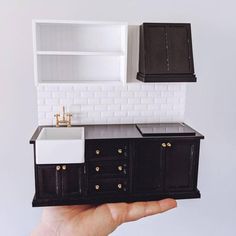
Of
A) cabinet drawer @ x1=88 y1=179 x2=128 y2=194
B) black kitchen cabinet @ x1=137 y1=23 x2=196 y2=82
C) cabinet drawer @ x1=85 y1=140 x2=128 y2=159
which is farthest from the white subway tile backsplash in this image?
cabinet drawer @ x1=88 y1=179 x2=128 y2=194

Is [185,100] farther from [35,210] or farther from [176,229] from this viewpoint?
[35,210]

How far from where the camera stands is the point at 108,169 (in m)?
2.33

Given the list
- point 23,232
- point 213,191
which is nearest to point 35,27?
point 23,232

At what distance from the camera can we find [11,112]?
8.61 ft

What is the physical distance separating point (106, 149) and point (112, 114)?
1.61ft

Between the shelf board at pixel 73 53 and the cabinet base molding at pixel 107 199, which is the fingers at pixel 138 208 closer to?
the cabinet base molding at pixel 107 199

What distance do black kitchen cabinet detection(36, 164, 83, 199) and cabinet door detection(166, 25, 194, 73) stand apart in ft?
3.54

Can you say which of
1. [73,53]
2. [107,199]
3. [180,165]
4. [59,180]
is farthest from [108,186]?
[73,53]

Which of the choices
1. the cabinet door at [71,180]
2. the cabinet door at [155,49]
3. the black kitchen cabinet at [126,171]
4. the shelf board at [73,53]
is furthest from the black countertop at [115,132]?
the shelf board at [73,53]

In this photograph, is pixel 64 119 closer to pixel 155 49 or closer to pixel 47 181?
pixel 47 181

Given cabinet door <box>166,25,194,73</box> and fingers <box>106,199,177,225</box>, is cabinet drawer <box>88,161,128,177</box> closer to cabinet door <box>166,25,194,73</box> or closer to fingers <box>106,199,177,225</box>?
fingers <box>106,199,177,225</box>

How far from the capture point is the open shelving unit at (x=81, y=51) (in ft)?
8.23

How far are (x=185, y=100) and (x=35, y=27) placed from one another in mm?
1415

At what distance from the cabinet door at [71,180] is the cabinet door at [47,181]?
44mm
